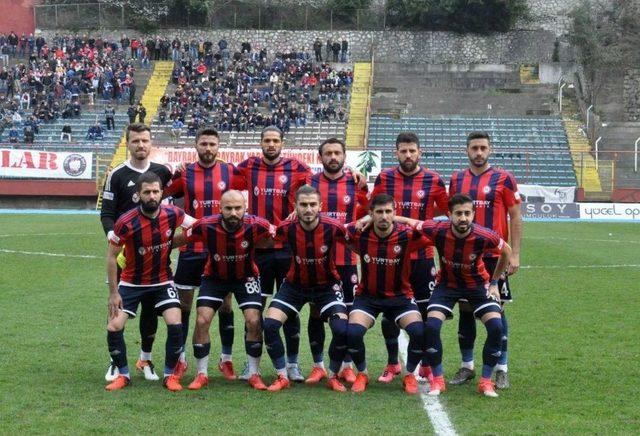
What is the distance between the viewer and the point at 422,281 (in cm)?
916

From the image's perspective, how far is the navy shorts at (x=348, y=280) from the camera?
29.8ft

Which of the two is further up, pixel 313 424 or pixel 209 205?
pixel 209 205

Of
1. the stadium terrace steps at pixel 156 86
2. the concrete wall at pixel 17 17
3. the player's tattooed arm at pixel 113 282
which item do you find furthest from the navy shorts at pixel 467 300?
the concrete wall at pixel 17 17

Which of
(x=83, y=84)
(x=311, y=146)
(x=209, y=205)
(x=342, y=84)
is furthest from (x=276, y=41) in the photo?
(x=209, y=205)

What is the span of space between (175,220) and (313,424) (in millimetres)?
2297

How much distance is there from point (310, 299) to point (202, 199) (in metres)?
1.30

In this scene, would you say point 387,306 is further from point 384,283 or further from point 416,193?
point 416,193

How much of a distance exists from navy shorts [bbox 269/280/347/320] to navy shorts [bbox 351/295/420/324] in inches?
6.2

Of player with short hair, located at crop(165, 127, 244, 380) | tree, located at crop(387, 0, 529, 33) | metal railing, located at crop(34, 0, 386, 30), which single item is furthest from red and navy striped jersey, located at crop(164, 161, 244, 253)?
metal railing, located at crop(34, 0, 386, 30)

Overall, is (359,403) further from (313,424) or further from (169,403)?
(169,403)

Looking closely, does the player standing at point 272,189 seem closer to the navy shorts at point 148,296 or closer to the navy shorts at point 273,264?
the navy shorts at point 273,264

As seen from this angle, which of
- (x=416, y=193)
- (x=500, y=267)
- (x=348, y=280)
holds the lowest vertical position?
(x=348, y=280)

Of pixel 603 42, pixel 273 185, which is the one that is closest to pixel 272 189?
pixel 273 185

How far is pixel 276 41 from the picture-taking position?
55.3m
